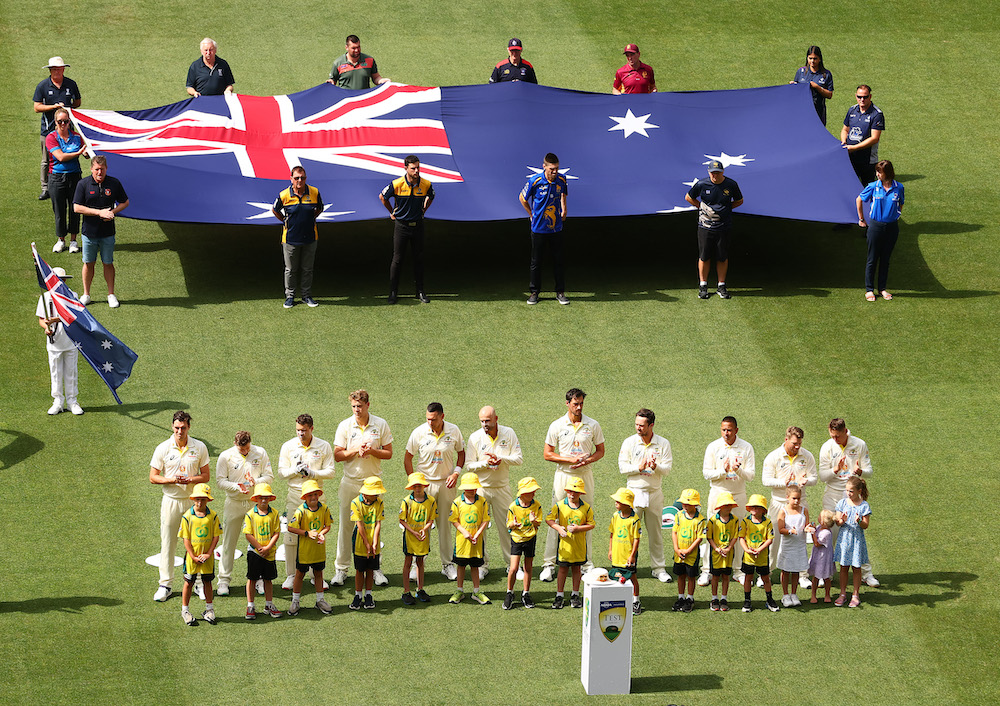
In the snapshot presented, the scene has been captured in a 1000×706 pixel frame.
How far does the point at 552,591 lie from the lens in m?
14.5

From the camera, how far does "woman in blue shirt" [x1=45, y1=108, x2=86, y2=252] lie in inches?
787

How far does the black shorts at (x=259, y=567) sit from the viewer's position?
1364 cm

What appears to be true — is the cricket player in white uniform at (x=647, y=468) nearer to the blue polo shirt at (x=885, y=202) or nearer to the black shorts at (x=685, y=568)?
the black shorts at (x=685, y=568)

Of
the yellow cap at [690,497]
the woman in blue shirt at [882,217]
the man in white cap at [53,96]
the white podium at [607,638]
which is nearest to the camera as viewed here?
the white podium at [607,638]

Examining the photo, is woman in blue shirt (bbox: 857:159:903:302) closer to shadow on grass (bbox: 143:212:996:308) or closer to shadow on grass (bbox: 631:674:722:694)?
shadow on grass (bbox: 143:212:996:308)

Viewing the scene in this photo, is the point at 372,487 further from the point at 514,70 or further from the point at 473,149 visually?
the point at 514,70

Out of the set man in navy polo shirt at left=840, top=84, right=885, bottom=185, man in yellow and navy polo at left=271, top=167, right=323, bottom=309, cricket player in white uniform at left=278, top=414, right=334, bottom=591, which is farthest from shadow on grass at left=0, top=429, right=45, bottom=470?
man in navy polo shirt at left=840, top=84, right=885, bottom=185

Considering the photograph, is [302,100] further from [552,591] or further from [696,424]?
[552,591]

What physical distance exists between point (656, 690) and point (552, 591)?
2034 mm

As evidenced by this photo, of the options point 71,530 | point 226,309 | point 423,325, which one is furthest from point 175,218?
point 71,530

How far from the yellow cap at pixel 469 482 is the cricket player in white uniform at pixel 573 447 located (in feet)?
2.72

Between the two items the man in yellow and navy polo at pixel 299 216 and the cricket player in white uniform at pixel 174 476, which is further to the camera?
the man in yellow and navy polo at pixel 299 216

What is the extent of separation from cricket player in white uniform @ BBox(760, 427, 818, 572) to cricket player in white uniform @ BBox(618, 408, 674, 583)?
1.01 meters

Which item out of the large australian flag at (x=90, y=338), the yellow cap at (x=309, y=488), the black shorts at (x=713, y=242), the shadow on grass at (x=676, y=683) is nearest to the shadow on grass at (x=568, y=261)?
the black shorts at (x=713, y=242)
